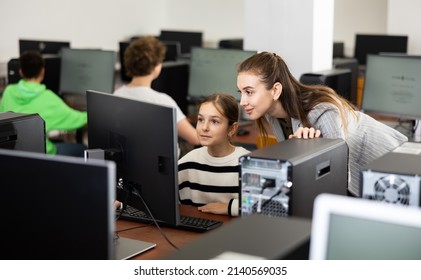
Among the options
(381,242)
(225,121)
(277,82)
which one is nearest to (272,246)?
Result: (381,242)

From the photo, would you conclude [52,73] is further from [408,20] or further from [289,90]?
[289,90]

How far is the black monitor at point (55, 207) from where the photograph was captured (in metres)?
1.46

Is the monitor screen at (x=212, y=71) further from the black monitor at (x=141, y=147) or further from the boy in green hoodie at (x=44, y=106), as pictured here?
the black monitor at (x=141, y=147)

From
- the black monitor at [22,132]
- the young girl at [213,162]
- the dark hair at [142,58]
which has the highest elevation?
the dark hair at [142,58]

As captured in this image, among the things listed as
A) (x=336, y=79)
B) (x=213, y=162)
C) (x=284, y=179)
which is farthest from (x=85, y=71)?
(x=284, y=179)

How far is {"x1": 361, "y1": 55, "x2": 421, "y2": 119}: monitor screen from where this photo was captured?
4.19 metres

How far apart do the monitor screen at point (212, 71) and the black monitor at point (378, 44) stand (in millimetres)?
1758

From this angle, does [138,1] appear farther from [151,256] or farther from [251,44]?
[151,256]

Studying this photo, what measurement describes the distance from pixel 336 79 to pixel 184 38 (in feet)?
11.8

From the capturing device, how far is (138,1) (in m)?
8.00

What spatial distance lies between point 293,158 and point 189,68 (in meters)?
3.30

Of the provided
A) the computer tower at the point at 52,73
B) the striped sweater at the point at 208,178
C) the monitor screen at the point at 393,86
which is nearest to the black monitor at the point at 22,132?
the striped sweater at the point at 208,178

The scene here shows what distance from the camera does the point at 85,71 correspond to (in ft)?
17.7

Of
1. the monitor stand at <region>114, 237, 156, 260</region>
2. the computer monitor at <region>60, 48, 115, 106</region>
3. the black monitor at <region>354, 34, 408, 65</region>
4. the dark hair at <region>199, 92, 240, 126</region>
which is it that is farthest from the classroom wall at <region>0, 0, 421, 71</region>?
the monitor stand at <region>114, 237, 156, 260</region>
